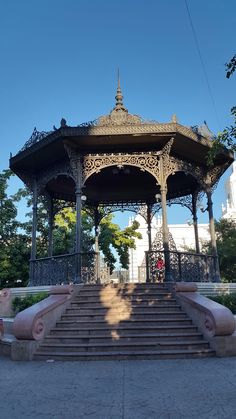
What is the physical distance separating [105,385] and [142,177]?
35.9 feet

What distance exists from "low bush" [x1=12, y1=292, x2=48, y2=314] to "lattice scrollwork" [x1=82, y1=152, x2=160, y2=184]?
376 centimetres

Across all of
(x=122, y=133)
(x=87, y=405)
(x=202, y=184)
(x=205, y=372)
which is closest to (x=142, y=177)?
(x=202, y=184)

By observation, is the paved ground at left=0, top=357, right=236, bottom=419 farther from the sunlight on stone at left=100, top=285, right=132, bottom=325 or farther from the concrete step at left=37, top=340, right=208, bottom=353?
the sunlight on stone at left=100, top=285, right=132, bottom=325

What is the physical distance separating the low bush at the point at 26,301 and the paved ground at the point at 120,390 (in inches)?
149

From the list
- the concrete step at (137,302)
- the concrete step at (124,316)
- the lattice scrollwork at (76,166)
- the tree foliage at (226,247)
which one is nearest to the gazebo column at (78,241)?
the lattice scrollwork at (76,166)

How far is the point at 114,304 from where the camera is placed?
912 centimetres

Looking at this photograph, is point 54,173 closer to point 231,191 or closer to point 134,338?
point 134,338

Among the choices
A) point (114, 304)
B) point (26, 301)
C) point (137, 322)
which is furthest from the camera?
point (26, 301)

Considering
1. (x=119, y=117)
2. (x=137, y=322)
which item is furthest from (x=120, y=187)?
(x=137, y=322)

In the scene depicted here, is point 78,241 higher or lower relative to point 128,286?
higher

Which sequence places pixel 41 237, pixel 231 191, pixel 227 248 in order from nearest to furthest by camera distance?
pixel 41 237 → pixel 227 248 → pixel 231 191

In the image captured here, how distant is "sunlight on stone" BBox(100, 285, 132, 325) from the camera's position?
8508 millimetres

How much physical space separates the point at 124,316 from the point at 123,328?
25.1 inches

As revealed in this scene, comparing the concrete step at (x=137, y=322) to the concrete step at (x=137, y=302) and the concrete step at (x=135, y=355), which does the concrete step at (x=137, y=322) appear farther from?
the concrete step at (x=135, y=355)
